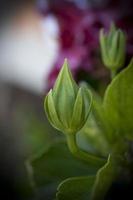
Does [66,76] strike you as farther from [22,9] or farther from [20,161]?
[22,9]

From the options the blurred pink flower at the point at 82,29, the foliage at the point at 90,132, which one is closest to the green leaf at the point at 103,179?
the foliage at the point at 90,132

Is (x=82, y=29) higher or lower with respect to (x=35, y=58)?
higher

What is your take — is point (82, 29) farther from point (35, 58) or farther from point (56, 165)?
point (35, 58)

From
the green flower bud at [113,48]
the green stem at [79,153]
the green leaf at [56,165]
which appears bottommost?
the green leaf at [56,165]

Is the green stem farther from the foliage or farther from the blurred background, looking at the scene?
the blurred background

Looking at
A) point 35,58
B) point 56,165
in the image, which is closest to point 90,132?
point 56,165

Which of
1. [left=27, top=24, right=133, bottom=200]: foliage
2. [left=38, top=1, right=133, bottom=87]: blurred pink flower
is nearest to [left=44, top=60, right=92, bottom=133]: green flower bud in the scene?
[left=27, top=24, right=133, bottom=200]: foliage

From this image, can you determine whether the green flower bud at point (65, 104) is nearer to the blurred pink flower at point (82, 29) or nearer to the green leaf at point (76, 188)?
the green leaf at point (76, 188)
